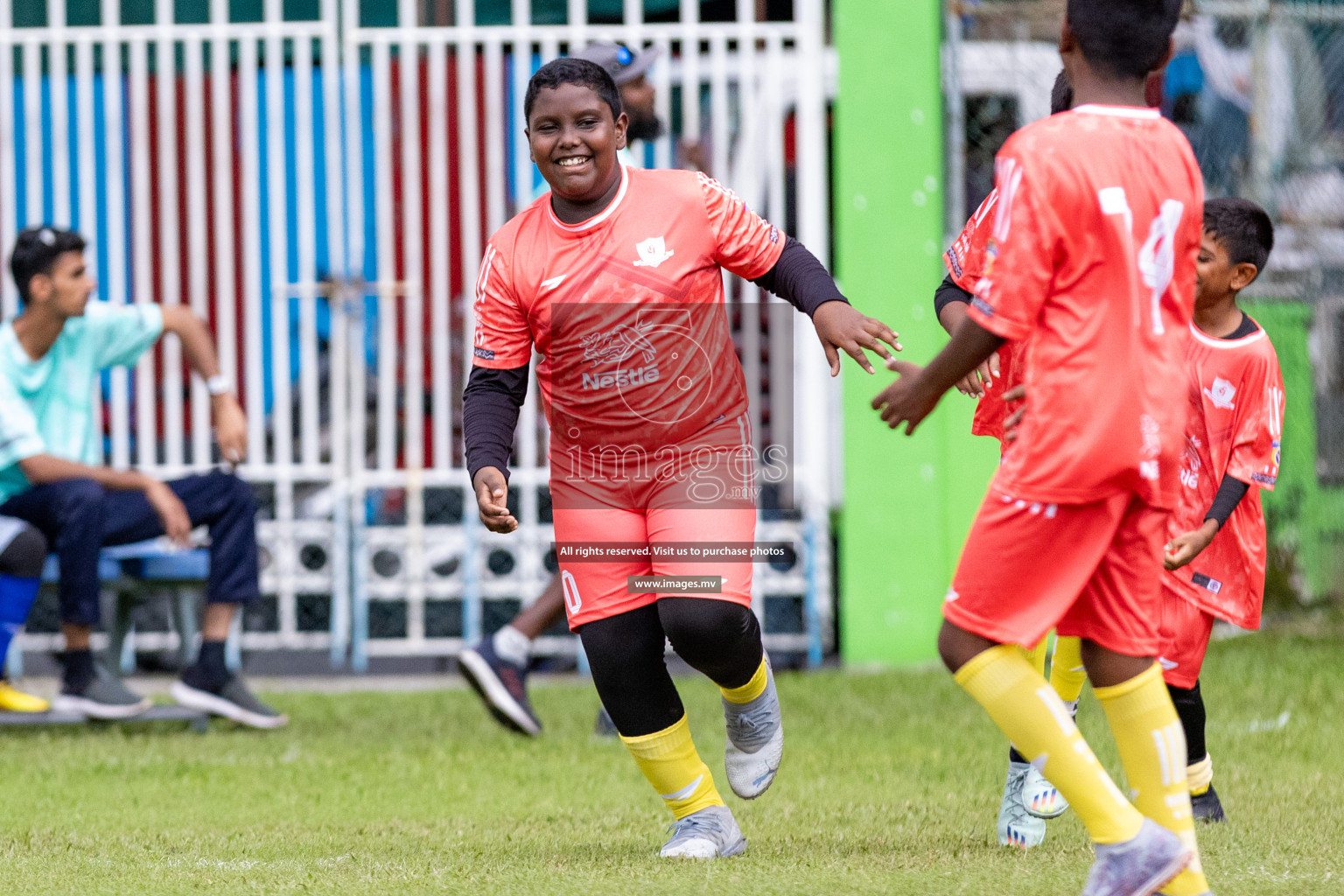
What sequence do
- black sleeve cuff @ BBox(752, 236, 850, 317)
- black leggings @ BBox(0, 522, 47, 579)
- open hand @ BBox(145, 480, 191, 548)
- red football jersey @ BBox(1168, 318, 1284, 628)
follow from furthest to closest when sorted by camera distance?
1. open hand @ BBox(145, 480, 191, 548)
2. black leggings @ BBox(0, 522, 47, 579)
3. red football jersey @ BBox(1168, 318, 1284, 628)
4. black sleeve cuff @ BBox(752, 236, 850, 317)

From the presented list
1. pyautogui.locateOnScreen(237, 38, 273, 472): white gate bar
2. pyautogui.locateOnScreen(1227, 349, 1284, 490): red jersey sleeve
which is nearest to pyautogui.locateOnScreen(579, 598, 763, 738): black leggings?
pyautogui.locateOnScreen(1227, 349, 1284, 490): red jersey sleeve

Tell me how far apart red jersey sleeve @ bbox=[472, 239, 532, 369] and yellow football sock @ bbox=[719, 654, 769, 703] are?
901 millimetres

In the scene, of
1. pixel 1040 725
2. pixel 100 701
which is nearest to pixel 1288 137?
pixel 1040 725

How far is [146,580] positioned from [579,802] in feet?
7.75

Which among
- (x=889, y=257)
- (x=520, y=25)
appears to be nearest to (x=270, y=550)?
(x=520, y=25)

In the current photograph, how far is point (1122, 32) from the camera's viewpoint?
9.61ft

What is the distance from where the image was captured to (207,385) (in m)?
6.36

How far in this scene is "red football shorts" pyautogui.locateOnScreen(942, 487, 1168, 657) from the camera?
2928 mm

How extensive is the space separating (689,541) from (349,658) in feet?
13.3

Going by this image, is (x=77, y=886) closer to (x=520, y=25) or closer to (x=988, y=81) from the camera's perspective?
(x=520, y=25)

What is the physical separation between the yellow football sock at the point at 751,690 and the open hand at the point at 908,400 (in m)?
1.07

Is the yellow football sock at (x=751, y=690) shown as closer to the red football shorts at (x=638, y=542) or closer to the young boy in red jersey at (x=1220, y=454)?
the red football shorts at (x=638, y=542)

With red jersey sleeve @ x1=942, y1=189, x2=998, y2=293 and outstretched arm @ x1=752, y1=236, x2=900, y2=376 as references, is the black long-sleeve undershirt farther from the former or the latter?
red jersey sleeve @ x1=942, y1=189, x2=998, y2=293

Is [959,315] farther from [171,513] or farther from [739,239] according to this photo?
[171,513]
